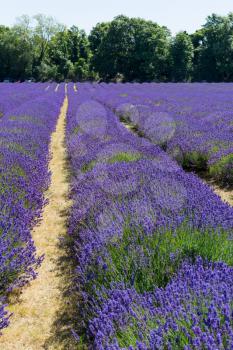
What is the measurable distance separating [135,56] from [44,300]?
3966 centimetres

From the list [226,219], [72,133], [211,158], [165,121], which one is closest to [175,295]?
[226,219]

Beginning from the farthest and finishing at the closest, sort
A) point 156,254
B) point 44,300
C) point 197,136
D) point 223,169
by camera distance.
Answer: point 197,136 < point 223,169 < point 44,300 < point 156,254

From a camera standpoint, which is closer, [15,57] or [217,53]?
[217,53]

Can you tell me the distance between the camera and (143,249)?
2643mm

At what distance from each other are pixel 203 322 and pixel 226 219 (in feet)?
4.23

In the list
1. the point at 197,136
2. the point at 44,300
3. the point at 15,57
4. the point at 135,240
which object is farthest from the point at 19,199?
the point at 15,57

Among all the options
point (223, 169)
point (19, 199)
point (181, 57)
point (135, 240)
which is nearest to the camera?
point (135, 240)

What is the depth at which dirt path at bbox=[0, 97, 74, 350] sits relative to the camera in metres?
2.59

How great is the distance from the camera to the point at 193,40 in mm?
45500

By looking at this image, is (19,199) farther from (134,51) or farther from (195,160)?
(134,51)

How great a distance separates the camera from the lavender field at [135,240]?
68.4 inches

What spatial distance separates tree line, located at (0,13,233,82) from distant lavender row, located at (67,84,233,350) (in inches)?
1465

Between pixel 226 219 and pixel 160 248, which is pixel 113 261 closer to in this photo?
pixel 160 248

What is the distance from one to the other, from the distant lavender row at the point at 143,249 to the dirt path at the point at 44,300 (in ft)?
0.90
